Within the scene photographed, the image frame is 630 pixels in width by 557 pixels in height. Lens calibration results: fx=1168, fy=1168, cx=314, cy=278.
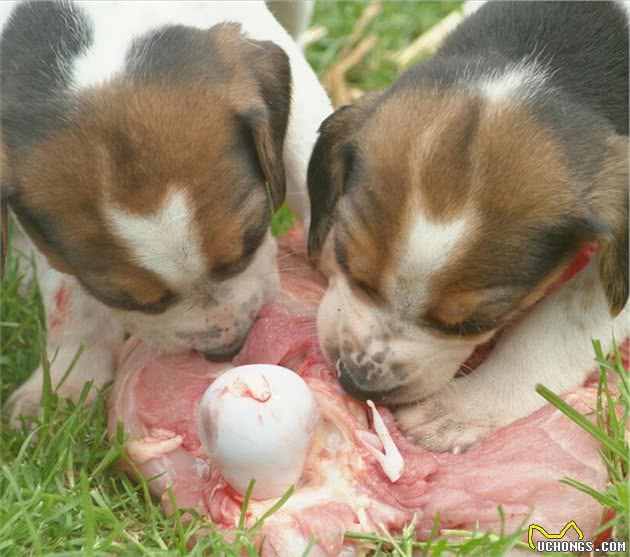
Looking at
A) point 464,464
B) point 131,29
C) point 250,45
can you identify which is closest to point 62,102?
point 131,29

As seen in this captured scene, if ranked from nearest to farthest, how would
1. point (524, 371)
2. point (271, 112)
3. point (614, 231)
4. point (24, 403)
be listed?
point (614, 231), point (524, 371), point (271, 112), point (24, 403)

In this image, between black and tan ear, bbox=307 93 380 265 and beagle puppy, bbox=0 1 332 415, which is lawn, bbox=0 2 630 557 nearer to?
beagle puppy, bbox=0 1 332 415

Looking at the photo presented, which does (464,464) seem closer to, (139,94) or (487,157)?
(487,157)

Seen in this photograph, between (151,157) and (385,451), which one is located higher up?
(151,157)

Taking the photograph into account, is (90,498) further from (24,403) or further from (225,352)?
(24,403)

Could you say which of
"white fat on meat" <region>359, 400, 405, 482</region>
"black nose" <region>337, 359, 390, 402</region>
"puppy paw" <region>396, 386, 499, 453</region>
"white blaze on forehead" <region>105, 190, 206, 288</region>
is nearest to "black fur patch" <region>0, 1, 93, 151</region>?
"white blaze on forehead" <region>105, 190, 206, 288</region>

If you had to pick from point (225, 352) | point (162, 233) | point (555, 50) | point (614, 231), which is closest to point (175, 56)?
point (162, 233)
